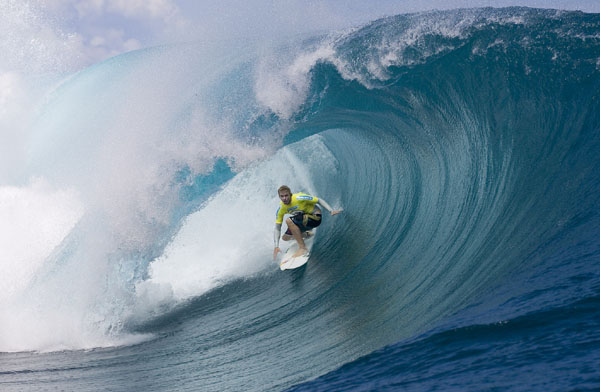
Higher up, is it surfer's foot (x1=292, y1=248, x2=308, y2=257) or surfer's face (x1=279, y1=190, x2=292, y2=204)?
surfer's face (x1=279, y1=190, x2=292, y2=204)

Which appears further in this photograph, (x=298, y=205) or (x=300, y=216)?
(x=300, y=216)

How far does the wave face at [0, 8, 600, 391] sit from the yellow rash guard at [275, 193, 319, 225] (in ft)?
2.37

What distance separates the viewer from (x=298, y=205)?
23.9ft

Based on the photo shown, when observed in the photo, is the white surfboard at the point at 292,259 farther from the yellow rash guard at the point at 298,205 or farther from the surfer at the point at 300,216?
the yellow rash guard at the point at 298,205

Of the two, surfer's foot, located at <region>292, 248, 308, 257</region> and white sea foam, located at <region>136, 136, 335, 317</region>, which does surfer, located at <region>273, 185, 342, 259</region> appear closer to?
surfer's foot, located at <region>292, 248, 308, 257</region>

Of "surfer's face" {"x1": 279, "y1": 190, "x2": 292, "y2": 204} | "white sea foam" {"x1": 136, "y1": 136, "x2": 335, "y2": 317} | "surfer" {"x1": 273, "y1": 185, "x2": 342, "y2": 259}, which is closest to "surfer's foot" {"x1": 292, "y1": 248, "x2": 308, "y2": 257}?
"surfer" {"x1": 273, "y1": 185, "x2": 342, "y2": 259}

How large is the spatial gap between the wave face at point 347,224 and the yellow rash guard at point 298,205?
0.72 meters

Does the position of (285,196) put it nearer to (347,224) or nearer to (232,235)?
(347,224)

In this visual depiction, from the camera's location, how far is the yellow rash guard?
7105 mm

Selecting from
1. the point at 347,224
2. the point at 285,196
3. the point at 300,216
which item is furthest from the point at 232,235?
the point at 285,196

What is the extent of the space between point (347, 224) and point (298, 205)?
141cm

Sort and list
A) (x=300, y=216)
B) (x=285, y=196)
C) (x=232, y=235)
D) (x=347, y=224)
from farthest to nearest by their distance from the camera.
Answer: (x=232, y=235), (x=347, y=224), (x=300, y=216), (x=285, y=196)

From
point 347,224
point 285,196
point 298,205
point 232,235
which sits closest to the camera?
point 285,196

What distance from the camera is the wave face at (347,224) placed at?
3482 millimetres
